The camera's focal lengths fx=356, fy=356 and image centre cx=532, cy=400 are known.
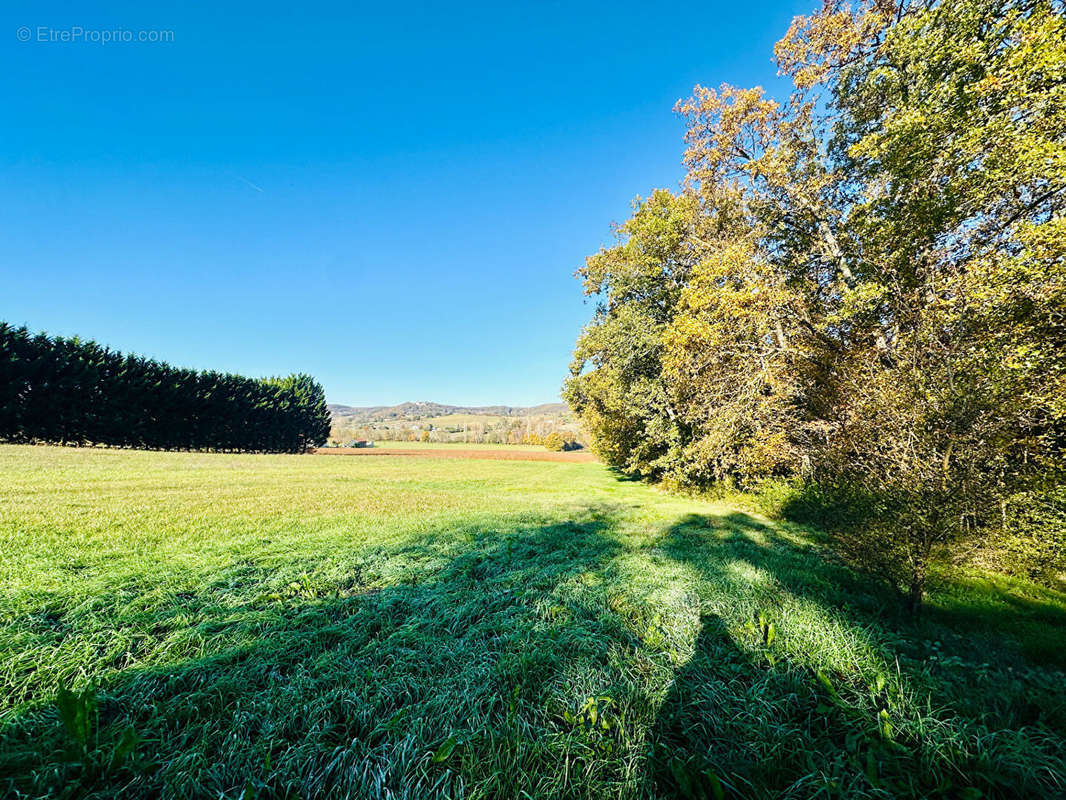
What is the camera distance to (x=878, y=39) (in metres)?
9.88

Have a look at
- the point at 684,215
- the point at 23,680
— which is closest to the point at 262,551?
the point at 23,680

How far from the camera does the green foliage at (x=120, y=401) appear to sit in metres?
25.3

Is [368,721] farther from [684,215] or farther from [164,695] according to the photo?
[684,215]

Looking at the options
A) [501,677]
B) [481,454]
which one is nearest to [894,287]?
[501,677]

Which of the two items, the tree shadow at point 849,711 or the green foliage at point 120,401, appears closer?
the tree shadow at point 849,711

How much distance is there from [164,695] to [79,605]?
2153mm

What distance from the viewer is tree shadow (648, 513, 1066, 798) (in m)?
2.03

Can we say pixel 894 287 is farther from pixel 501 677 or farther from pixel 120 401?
pixel 120 401

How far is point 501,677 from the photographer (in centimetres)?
277

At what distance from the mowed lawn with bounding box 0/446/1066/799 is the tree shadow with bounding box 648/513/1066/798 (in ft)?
0.06

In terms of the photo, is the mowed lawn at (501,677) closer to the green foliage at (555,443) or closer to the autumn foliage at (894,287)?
the autumn foliage at (894,287)

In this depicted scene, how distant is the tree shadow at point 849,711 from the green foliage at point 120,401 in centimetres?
4312

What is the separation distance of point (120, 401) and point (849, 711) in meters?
45.1

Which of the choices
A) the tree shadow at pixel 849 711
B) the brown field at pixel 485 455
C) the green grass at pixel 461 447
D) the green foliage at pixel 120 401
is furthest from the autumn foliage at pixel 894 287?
the green grass at pixel 461 447
